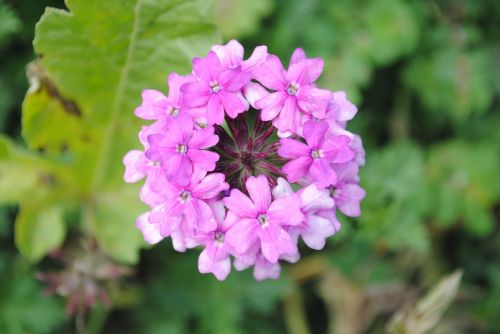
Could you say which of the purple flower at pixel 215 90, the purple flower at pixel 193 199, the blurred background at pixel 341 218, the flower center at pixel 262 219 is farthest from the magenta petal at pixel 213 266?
the blurred background at pixel 341 218

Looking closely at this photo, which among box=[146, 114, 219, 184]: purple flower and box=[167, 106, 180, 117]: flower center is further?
box=[167, 106, 180, 117]: flower center

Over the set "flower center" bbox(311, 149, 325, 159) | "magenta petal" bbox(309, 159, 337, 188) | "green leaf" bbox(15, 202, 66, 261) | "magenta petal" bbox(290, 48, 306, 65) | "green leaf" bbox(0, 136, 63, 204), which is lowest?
"green leaf" bbox(15, 202, 66, 261)

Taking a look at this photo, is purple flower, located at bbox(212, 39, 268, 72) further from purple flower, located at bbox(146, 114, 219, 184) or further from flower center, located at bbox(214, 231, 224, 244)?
flower center, located at bbox(214, 231, 224, 244)

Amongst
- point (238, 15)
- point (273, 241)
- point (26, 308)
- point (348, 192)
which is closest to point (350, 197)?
point (348, 192)

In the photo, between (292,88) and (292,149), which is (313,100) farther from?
(292,149)

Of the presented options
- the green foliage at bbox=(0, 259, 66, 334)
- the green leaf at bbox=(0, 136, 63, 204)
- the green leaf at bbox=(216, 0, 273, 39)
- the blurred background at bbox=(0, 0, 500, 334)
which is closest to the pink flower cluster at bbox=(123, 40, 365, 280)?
the blurred background at bbox=(0, 0, 500, 334)
